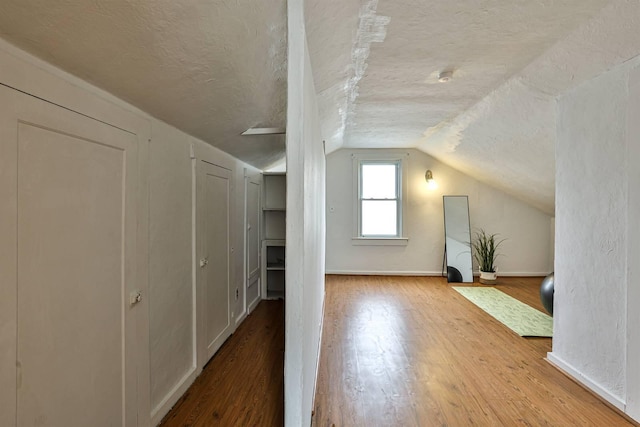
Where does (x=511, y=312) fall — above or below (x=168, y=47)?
below

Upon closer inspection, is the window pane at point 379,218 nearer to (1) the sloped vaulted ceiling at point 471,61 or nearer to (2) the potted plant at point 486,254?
(2) the potted plant at point 486,254

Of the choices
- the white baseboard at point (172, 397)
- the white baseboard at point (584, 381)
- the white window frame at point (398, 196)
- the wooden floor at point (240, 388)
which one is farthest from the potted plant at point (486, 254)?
the white baseboard at point (172, 397)

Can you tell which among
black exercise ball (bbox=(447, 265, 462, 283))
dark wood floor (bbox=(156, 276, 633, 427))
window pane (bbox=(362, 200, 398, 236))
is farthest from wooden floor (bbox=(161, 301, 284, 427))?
black exercise ball (bbox=(447, 265, 462, 283))

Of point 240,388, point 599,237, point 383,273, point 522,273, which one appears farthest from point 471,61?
point 522,273

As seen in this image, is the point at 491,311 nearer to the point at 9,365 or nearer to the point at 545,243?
the point at 545,243

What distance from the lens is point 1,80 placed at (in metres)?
0.88

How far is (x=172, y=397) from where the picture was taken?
1.89 meters

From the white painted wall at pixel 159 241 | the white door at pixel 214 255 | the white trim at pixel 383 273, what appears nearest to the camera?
the white painted wall at pixel 159 241

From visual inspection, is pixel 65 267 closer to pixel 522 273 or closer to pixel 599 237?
pixel 599 237

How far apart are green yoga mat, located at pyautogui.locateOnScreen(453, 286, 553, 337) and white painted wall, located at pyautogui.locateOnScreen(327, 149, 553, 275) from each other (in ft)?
3.48

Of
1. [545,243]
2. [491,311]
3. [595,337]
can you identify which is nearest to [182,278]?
[595,337]

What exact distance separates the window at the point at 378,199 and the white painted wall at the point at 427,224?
18 centimetres

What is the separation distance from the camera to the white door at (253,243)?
3.66m

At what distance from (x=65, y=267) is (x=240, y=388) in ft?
4.67
